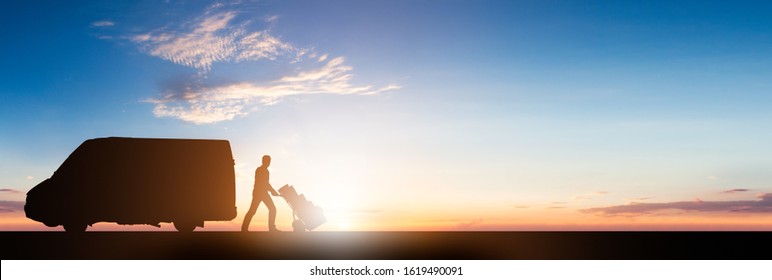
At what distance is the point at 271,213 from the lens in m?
→ 21.4

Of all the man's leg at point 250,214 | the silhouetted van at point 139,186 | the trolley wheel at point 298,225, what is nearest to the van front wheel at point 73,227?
the silhouetted van at point 139,186

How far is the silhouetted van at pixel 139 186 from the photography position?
21062 millimetres

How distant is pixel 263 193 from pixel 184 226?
2.58m

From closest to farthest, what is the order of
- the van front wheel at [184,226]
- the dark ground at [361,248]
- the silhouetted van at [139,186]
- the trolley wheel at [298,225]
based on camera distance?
the dark ground at [361,248], the silhouetted van at [139,186], the van front wheel at [184,226], the trolley wheel at [298,225]

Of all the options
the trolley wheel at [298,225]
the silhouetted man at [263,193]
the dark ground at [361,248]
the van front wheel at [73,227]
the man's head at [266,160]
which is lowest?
the dark ground at [361,248]

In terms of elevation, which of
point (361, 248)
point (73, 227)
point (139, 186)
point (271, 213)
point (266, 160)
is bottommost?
point (361, 248)

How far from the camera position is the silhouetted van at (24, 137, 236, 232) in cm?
2106

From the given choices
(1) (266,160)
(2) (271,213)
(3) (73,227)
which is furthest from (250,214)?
(3) (73,227)

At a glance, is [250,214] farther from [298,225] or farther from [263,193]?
[298,225]

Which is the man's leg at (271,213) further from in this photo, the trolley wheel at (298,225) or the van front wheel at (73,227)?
the van front wheel at (73,227)

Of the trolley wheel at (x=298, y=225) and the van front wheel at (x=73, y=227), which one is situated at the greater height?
the trolley wheel at (x=298, y=225)

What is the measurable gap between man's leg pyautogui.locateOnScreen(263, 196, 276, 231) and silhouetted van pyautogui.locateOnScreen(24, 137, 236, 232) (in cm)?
128

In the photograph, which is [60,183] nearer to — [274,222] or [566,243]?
[274,222]
